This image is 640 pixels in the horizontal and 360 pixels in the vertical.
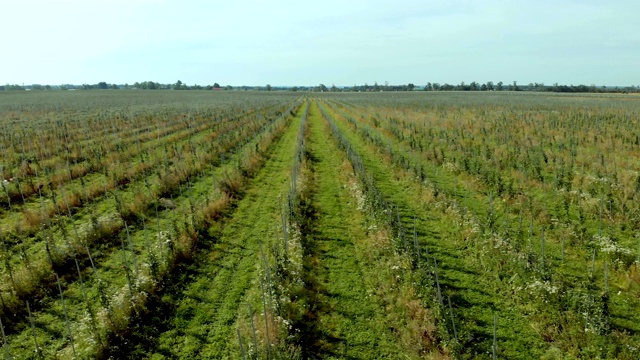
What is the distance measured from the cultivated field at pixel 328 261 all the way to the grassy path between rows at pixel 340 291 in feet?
0.13

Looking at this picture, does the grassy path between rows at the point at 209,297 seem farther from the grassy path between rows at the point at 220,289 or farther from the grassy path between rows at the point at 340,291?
the grassy path between rows at the point at 340,291

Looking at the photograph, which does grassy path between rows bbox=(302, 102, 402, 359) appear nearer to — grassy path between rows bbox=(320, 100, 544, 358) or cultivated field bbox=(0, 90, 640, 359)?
cultivated field bbox=(0, 90, 640, 359)

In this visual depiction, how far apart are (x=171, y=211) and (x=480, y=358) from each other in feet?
34.9

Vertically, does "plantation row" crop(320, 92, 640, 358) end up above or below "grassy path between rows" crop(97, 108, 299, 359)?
above

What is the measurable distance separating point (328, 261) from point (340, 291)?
1.45 m

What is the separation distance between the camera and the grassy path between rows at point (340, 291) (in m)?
6.87

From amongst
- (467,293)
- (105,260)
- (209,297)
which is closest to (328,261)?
(209,297)

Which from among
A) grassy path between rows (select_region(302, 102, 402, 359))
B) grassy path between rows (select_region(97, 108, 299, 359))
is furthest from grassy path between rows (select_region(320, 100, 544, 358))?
grassy path between rows (select_region(97, 108, 299, 359))

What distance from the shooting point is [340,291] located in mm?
8578

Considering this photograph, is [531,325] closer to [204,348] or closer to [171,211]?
[204,348]

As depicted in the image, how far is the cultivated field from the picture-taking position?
271 inches

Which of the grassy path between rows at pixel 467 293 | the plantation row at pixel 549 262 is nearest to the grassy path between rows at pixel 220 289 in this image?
the grassy path between rows at pixel 467 293

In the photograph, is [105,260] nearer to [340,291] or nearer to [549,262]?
[340,291]

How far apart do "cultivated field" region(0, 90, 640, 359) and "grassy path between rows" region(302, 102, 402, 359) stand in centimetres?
4
